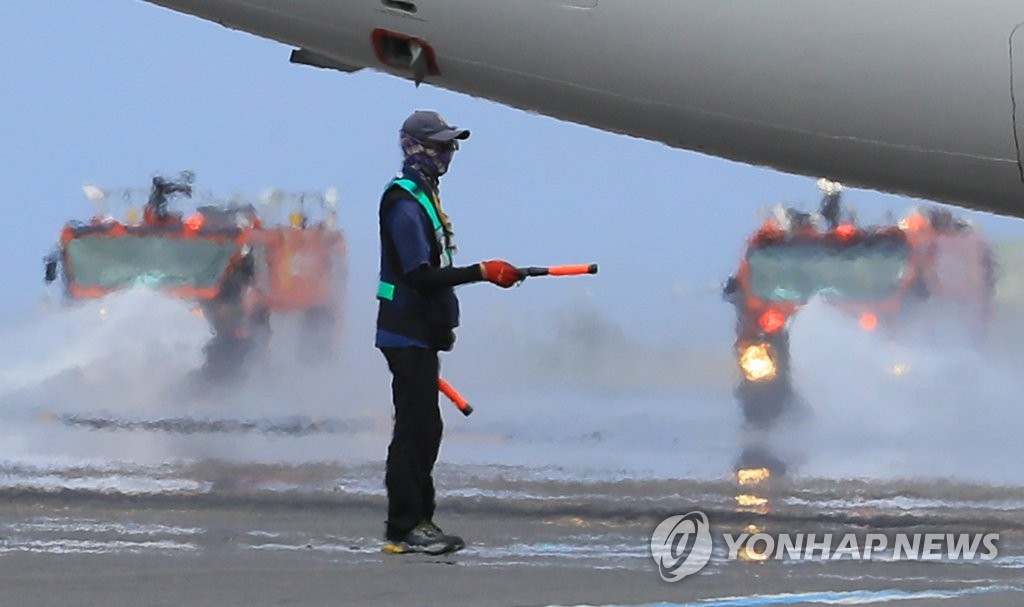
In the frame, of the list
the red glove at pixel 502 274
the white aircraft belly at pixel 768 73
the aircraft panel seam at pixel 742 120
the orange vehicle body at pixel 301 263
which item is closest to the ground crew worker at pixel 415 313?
the red glove at pixel 502 274

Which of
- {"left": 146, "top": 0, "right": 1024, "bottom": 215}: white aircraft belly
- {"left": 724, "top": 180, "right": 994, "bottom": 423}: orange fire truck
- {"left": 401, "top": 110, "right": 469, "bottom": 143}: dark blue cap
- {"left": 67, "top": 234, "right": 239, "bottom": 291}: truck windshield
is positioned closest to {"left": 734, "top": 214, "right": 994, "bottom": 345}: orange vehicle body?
{"left": 724, "top": 180, "right": 994, "bottom": 423}: orange fire truck

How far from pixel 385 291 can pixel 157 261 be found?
5.97 m

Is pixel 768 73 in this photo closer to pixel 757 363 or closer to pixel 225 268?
pixel 757 363

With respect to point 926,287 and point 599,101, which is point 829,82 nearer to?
point 599,101

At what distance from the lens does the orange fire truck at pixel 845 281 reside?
483 inches

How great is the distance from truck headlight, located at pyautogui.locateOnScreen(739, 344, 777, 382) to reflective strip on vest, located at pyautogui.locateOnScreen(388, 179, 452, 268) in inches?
172

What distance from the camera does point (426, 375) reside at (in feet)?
26.3

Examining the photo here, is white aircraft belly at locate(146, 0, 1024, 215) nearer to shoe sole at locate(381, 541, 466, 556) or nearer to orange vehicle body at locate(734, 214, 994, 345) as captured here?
shoe sole at locate(381, 541, 466, 556)

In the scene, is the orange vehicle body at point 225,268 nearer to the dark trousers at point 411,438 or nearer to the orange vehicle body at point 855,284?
the orange vehicle body at point 855,284

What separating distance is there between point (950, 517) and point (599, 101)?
323 cm

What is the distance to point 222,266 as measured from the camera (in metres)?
13.8

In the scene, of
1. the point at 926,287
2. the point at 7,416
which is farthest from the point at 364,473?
the point at 926,287

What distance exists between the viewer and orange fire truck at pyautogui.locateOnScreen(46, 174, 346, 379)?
42.9 ft

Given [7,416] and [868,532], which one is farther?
[7,416]
